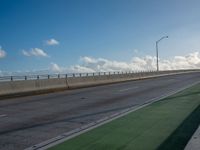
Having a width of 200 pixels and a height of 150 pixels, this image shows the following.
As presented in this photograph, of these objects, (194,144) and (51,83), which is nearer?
(194,144)

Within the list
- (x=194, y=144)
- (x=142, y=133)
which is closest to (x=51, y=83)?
(x=142, y=133)

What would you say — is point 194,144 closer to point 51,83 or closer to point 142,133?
point 142,133

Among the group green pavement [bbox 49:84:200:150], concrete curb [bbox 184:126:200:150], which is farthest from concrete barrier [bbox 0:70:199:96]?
concrete curb [bbox 184:126:200:150]

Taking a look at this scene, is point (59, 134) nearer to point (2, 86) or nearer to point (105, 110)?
point (105, 110)

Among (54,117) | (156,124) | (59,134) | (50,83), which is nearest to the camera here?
(59,134)

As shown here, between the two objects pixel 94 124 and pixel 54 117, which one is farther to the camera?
pixel 54 117

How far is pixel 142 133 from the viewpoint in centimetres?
883

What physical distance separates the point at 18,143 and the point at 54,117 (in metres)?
4.17

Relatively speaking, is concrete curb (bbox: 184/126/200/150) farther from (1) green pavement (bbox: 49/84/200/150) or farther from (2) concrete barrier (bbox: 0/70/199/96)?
(2) concrete barrier (bbox: 0/70/199/96)

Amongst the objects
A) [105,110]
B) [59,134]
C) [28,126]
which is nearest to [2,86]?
[105,110]

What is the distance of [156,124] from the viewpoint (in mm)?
10148

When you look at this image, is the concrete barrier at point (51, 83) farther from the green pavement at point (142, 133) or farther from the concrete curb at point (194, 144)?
the concrete curb at point (194, 144)

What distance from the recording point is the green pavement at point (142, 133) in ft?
24.5

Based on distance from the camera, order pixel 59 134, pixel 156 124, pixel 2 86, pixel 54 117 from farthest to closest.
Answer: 1. pixel 2 86
2. pixel 54 117
3. pixel 156 124
4. pixel 59 134
